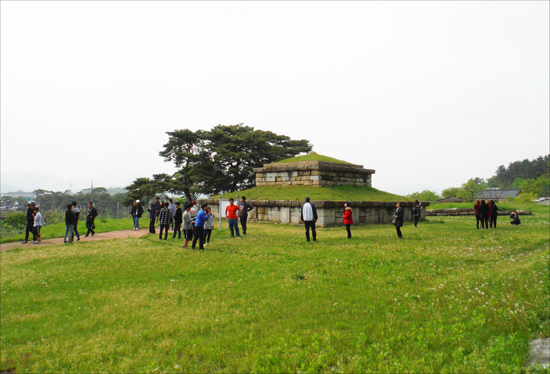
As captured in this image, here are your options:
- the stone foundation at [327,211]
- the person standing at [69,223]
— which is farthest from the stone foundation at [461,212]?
the person standing at [69,223]

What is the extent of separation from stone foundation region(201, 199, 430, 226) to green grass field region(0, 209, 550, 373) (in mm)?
8250

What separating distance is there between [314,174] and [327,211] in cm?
487

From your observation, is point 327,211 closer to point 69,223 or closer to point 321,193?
point 321,193

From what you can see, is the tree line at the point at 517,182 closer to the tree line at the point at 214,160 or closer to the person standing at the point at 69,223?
the tree line at the point at 214,160

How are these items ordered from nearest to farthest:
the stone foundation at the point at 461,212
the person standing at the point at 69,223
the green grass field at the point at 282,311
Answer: the green grass field at the point at 282,311, the person standing at the point at 69,223, the stone foundation at the point at 461,212

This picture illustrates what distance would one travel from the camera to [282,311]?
283 inches

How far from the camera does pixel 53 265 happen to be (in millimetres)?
12383

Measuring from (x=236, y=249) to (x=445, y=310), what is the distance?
8902 millimetres

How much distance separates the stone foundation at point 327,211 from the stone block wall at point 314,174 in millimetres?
3653

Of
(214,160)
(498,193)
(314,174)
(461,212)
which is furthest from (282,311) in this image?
(498,193)

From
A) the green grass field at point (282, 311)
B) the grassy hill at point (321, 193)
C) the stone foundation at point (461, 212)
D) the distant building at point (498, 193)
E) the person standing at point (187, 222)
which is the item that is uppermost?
the distant building at point (498, 193)

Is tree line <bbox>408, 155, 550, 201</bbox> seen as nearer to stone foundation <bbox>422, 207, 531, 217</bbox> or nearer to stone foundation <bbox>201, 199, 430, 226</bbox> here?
stone foundation <bbox>422, 207, 531, 217</bbox>

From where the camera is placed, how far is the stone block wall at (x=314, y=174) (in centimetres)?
2552

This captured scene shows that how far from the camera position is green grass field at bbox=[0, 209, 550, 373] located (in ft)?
17.0
